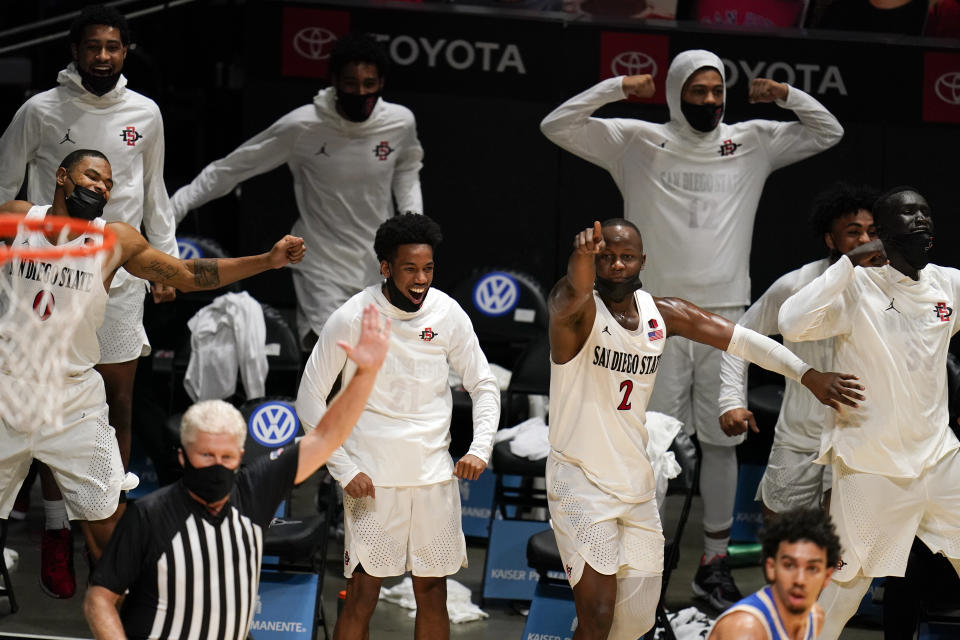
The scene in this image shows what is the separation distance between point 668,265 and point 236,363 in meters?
2.39

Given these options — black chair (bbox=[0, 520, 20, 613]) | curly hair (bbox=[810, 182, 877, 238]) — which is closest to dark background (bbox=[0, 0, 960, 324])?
curly hair (bbox=[810, 182, 877, 238])

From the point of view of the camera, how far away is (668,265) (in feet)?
25.5

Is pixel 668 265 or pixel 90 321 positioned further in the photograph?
pixel 668 265

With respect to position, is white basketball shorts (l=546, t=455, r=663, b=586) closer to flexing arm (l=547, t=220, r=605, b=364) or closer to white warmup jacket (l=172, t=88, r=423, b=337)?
flexing arm (l=547, t=220, r=605, b=364)

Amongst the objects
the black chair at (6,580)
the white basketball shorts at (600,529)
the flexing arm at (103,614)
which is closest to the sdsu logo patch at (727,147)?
the white basketball shorts at (600,529)

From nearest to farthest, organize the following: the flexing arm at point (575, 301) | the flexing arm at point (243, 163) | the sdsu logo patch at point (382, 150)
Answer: the flexing arm at point (575, 301) → the flexing arm at point (243, 163) → the sdsu logo patch at point (382, 150)

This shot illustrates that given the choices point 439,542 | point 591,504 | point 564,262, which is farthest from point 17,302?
point 564,262

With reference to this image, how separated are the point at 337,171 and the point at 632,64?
6.72 feet

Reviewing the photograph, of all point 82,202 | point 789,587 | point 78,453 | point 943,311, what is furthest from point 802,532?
point 82,202

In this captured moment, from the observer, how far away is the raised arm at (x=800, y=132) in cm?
784

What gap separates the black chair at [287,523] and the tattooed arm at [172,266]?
0.83m

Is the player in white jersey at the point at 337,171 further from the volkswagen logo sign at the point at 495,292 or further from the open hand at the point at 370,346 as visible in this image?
the open hand at the point at 370,346

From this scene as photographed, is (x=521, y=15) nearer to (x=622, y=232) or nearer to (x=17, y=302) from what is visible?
(x=622, y=232)

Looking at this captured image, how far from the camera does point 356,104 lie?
8.15m
